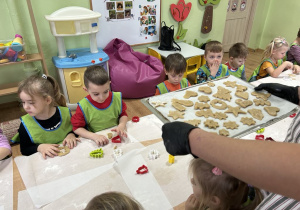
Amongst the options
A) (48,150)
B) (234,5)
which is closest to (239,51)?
(48,150)

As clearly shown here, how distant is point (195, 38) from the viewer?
4117 millimetres

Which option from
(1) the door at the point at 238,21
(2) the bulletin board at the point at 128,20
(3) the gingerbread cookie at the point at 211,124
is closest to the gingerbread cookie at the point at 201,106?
(3) the gingerbread cookie at the point at 211,124

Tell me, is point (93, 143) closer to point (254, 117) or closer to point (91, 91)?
point (91, 91)

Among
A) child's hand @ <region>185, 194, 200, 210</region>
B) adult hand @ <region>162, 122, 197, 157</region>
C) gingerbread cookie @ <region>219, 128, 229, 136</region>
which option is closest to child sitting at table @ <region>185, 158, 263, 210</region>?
child's hand @ <region>185, 194, 200, 210</region>

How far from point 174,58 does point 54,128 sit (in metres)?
1.05

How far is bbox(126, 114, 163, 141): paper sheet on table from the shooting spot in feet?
4.32

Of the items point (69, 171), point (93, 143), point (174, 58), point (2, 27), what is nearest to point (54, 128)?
point (93, 143)

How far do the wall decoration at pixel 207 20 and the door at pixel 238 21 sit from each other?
0.90m

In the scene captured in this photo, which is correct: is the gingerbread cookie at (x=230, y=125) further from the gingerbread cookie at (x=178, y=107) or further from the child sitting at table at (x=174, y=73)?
the child sitting at table at (x=174, y=73)

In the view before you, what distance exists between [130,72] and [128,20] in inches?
34.5

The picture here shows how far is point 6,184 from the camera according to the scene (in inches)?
39.6

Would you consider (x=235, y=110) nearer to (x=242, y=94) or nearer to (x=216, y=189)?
(x=242, y=94)

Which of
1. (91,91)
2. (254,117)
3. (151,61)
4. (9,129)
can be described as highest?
(91,91)

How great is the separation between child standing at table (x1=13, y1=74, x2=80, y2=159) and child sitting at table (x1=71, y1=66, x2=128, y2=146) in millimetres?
87
